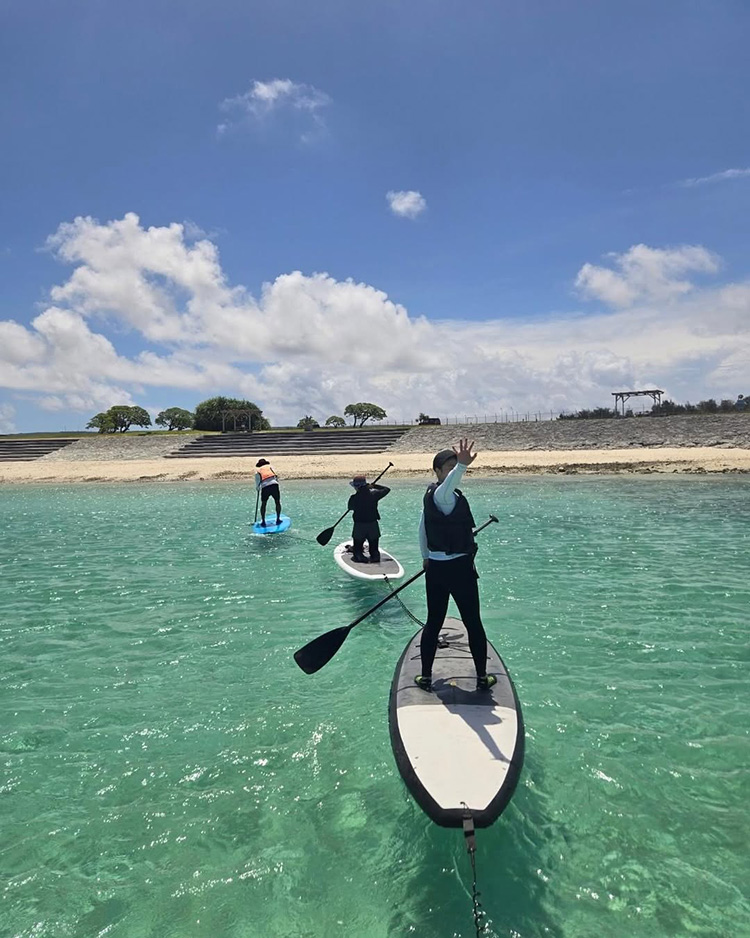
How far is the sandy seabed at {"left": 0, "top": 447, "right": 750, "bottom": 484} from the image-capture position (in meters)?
36.2

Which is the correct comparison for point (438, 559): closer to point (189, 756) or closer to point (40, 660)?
point (189, 756)

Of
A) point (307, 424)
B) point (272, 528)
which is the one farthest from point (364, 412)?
point (272, 528)

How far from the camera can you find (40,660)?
7.99m

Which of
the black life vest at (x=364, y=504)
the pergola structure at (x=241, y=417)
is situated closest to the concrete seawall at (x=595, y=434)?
the pergola structure at (x=241, y=417)

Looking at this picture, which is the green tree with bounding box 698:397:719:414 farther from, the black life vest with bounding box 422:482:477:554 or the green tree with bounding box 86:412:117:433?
the green tree with bounding box 86:412:117:433

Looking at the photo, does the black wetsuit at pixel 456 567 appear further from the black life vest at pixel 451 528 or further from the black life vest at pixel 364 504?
the black life vest at pixel 364 504

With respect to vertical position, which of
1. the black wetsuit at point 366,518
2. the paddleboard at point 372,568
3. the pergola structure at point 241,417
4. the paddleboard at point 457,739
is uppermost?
the pergola structure at point 241,417

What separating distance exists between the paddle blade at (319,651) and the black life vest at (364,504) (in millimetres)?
4767

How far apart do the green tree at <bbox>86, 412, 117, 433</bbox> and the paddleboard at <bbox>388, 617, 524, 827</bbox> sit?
94.5m

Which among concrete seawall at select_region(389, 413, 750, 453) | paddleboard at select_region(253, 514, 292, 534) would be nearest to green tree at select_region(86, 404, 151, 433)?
concrete seawall at select_region(389, 413, 750, 453)

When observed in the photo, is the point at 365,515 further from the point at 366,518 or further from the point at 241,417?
the point at 241,417

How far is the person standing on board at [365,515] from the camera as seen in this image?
11180 millimetres

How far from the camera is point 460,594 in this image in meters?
5.24

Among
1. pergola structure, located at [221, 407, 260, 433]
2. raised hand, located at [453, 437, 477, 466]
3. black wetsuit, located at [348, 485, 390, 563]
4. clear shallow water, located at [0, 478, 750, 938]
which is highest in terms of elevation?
pergola structure, located at [221, 407, 260, 433]
